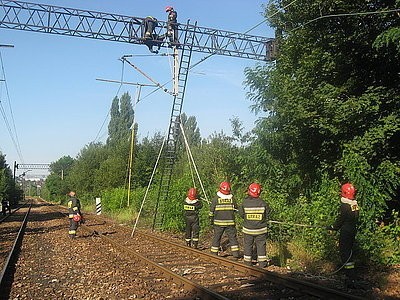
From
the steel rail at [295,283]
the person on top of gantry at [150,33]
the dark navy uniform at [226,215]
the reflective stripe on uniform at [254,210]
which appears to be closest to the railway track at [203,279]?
the steel rail at [295,283]

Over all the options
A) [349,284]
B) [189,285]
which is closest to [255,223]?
[189,285]

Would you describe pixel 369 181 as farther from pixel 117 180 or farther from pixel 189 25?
pixel 117 180

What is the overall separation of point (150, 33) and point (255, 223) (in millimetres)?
11586

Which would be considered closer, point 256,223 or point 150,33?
point 256,223

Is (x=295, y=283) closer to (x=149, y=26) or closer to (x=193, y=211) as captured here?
(x=193, y=211)

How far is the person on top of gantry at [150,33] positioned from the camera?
18.8m

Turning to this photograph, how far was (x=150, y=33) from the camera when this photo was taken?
18.9 m

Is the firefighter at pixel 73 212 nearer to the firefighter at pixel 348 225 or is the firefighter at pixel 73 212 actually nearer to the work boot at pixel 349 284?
the firefighter at pixel 348 225

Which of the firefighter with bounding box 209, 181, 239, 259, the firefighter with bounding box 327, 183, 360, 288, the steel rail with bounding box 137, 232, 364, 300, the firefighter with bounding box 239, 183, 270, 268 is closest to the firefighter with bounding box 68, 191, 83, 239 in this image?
the firefighter with bounding box 209, 181, 239, 259

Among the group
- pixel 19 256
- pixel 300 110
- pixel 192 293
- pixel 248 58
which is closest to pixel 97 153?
pixel 248 58

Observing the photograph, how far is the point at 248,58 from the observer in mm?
21109

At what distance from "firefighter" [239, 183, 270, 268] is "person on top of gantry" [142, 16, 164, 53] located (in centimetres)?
1097

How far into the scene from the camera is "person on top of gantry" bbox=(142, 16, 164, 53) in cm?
1880

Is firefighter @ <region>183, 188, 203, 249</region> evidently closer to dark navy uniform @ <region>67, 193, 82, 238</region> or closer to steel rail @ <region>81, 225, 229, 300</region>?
steel rail @ <region>81, 225, 229, 300</region>
